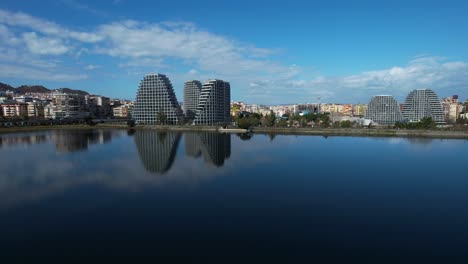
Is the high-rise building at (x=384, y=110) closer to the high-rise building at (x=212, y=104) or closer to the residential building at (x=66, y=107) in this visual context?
the high-rise building at (x=212, y=104)

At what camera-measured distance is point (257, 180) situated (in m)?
13.8

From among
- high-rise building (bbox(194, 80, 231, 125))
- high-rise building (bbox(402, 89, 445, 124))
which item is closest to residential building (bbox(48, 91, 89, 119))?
high-rise building (bbox(194, 80, 231, 125))

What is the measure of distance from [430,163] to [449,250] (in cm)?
1399

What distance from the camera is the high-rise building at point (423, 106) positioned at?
56281mm

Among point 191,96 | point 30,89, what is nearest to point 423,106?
point 191,96

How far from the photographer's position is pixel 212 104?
52.8 metres

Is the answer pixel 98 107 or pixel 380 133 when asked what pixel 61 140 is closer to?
pixel 380 133

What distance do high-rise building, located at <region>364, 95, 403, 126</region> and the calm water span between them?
41.7 meters

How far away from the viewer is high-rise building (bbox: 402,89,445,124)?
56281mm

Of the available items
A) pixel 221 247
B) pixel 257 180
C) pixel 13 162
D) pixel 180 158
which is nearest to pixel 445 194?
pixel 257 180

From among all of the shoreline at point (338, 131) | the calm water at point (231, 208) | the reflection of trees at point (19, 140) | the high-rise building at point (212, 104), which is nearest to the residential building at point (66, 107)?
the shoreline at point (338, 131)

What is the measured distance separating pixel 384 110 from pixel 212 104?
111 feet

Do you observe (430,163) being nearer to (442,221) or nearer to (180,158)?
(442,221)

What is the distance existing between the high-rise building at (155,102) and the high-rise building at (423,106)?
152 ft
